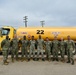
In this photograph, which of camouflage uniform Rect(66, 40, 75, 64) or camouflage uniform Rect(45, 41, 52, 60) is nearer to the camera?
camouflage uniform Rect(66, 40, 75, 64)

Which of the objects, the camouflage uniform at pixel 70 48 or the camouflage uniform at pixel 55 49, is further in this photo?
the camouflage uniform at pixel 55 49

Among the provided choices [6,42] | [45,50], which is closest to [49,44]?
[45,50]

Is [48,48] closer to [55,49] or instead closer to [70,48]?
[55,49]

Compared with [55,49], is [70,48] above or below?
above

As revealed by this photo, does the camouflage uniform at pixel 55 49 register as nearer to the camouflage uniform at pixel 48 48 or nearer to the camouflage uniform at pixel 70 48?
the camouflage uniform at pixel 48 48

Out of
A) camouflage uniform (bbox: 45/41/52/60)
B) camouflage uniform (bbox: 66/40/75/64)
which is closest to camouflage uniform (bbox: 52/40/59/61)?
camouflage uniform (bbox: 45/41/52/60)

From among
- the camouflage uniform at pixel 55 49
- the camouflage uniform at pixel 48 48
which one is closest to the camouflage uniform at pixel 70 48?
the camouflage uniform at pixel 55 49

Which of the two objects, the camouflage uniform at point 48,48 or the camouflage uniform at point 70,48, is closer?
the camouflage uniform at point 70,48

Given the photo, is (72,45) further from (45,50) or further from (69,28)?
(69,28)

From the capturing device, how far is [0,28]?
73.3 feet

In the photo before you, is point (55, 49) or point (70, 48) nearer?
point (70, 48)

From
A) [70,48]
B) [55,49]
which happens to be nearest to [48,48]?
[55,49]

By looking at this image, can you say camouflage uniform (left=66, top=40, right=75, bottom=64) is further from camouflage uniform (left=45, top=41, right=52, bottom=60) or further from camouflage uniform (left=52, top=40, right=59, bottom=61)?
camouflage uniform (left=45, top=41, right=52, bottom=60)

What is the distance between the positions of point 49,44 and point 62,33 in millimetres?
4312
